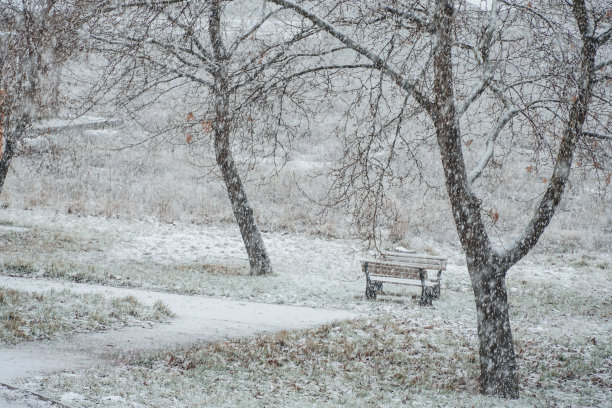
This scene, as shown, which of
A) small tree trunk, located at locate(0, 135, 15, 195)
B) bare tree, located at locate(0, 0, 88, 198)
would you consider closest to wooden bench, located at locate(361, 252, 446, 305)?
bare tree, located at locate(0, 0, 88, 198)

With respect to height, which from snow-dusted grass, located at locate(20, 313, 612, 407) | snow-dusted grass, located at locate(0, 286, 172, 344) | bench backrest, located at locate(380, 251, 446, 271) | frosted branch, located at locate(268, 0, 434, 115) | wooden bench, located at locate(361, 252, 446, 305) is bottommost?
snow-dusted grass, located at locate(20, 313, 612, 407)

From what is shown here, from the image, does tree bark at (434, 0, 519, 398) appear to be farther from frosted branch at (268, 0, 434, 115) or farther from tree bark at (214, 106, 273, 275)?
tree bark at (214, 106, 273, 275)

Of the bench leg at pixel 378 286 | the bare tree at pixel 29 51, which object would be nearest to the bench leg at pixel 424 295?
the bench leg at pixel 378 286

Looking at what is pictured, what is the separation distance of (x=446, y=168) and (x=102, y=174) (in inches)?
1003

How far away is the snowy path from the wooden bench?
195 cm

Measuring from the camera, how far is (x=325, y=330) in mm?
8758

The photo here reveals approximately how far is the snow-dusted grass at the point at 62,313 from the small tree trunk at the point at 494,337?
4889mm

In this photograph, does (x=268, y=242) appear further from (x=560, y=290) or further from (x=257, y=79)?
(x=257, y=79)

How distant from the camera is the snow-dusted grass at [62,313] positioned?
7066 mm

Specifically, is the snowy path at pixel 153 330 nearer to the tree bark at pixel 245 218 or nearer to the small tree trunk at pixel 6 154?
the tree bark at pixel 245 218

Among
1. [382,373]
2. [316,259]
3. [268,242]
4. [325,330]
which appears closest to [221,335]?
[325,330]

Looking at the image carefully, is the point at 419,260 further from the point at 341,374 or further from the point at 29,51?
the point at 29,51

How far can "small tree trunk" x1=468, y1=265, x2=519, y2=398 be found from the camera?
6547 mm

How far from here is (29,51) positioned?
10.8 m
